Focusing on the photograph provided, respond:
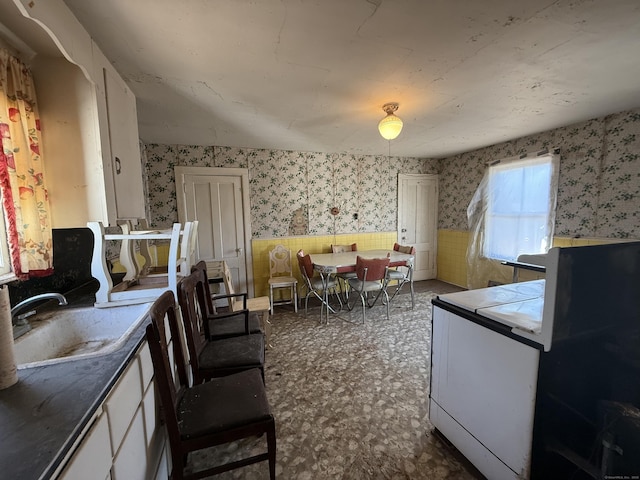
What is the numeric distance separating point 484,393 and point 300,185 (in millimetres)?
3371

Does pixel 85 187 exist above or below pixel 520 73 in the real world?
below

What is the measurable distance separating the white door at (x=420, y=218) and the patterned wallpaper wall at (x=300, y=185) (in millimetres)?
159

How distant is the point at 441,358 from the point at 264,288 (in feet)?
9.65

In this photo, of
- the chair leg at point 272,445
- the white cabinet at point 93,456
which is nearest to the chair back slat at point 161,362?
the white cabinet at point 93,456

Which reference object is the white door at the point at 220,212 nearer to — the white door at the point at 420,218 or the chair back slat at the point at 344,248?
the chair back slat at the point at 344,248

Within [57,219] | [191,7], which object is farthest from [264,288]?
[191,7]

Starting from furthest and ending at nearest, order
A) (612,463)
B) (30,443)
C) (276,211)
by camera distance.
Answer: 1. (276,211)
2. (612,463)
3. (30,443)

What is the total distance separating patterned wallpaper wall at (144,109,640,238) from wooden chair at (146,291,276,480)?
269 cm

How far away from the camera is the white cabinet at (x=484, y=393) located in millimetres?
1039

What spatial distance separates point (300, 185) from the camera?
4000 mm

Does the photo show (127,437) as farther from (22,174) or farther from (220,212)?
(220,212)

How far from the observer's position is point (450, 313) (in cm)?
137

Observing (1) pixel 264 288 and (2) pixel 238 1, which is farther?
(1) pixel 264 288

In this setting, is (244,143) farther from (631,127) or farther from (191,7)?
(631,127)
